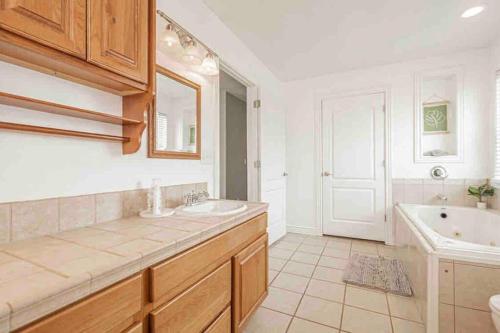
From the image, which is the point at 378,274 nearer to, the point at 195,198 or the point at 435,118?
the point at 195,198

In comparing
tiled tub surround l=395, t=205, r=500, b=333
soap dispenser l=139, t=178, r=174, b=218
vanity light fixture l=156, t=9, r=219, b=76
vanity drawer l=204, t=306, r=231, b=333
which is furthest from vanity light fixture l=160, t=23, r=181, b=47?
tiled tub surround l=395, t=205, r=500, b=333

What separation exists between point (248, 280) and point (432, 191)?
2695 millimetres

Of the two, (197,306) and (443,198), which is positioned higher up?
(443,198)

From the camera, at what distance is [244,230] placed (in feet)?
4.41

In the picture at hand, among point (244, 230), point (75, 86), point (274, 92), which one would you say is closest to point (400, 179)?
point (274, 92)

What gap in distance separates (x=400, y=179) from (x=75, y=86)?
3.41m

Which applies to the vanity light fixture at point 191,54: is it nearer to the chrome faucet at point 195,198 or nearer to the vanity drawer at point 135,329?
the chrome faucet at point 195,198

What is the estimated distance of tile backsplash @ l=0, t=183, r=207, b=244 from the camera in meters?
0.84

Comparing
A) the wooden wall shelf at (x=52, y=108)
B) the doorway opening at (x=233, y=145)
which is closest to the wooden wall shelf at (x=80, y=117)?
→ the wooden wall shelf at (x=52, y=108)

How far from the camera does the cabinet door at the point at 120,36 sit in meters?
0.89

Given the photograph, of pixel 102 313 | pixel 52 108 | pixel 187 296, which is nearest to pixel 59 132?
pixel 52 108

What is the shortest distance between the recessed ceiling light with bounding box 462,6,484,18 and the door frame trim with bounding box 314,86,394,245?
1.04 m

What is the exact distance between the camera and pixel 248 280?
1.38 m

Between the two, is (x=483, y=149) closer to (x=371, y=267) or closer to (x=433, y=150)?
(x=433, y=150)
